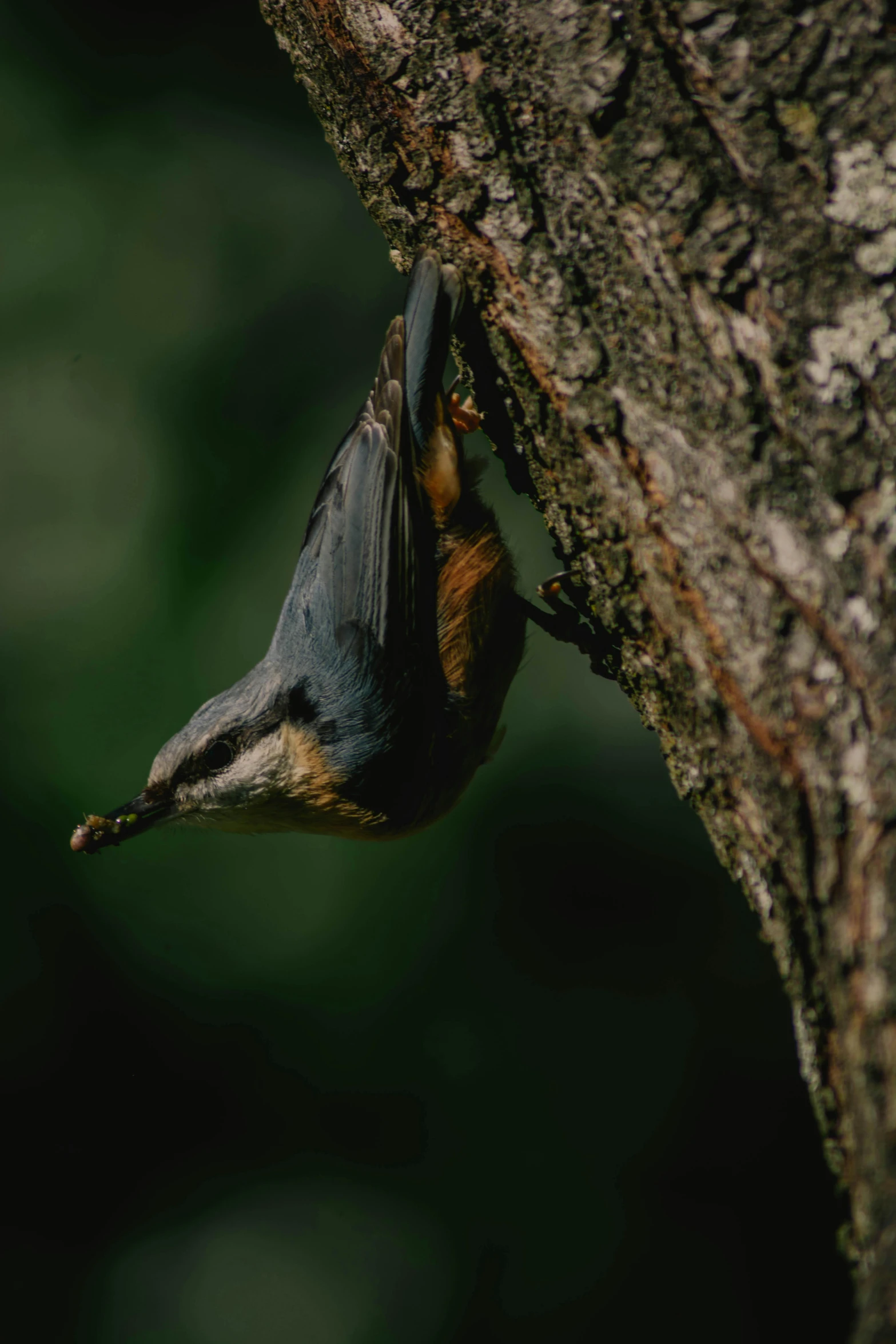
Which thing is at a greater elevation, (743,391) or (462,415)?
(462,415)

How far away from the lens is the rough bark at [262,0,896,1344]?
910mm

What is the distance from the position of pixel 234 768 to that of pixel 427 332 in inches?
37.4

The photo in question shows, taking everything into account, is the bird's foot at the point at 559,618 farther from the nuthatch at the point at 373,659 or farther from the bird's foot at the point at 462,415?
the bird's foot at the point at 462,415

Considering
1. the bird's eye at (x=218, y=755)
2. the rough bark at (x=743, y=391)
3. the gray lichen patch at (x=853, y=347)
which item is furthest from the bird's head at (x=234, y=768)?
the gray lichen patch at (x=853, y=347)

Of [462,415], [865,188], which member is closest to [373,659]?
[462,415]

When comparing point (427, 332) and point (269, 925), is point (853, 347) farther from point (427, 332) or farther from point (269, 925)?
point (269, 925)

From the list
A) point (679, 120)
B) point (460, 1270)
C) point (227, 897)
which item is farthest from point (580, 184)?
point (460, 1270)

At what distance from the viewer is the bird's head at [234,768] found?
6.68ft

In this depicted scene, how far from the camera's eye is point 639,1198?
107 inches

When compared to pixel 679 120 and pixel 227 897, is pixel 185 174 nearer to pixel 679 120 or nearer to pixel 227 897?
pixel 227 897

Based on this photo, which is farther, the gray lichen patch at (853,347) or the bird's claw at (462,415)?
the bird's claw at (462,415)

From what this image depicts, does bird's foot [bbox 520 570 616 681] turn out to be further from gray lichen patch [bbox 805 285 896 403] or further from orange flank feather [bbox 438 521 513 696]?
gray lichen patch [bbox 805 285 896 403]

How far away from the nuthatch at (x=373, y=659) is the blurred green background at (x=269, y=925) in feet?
2.04

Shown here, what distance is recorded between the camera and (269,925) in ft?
10.1
